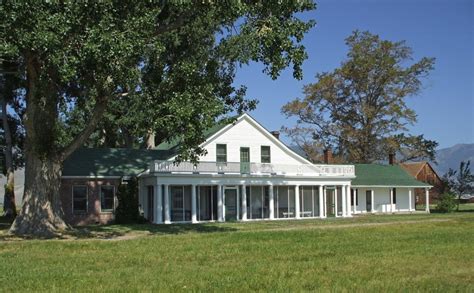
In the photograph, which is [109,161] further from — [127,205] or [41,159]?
[41,159]

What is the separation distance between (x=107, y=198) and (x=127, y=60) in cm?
1887

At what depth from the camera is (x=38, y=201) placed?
2656 centimetres

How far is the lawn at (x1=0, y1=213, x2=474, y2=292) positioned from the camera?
1066 cm

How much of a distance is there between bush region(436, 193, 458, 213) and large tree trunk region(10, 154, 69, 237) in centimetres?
3484

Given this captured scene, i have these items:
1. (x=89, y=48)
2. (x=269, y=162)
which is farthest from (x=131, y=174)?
(x=89, y=48)

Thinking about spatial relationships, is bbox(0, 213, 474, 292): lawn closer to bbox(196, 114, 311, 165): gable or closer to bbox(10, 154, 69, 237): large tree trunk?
bbox(10, 154, 69, 237): large tree trunk

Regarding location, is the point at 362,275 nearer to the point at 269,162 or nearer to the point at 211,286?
the point at 211,286

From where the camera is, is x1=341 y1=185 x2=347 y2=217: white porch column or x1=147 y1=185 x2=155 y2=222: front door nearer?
x1=147 y1=185 x2=155 y2=222: front door

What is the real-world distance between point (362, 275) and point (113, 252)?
7.84 m

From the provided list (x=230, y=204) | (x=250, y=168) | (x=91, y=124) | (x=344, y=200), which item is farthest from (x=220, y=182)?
(x=91, y=124)

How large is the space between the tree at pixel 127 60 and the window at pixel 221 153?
10.8 m

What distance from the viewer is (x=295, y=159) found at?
4400cm

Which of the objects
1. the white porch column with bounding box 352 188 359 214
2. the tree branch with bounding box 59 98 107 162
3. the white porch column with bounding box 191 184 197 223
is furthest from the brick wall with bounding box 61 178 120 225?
the white porch column with bounding box 352 188 359 214

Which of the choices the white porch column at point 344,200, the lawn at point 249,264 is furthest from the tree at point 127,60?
the white porch column at point 344,200
